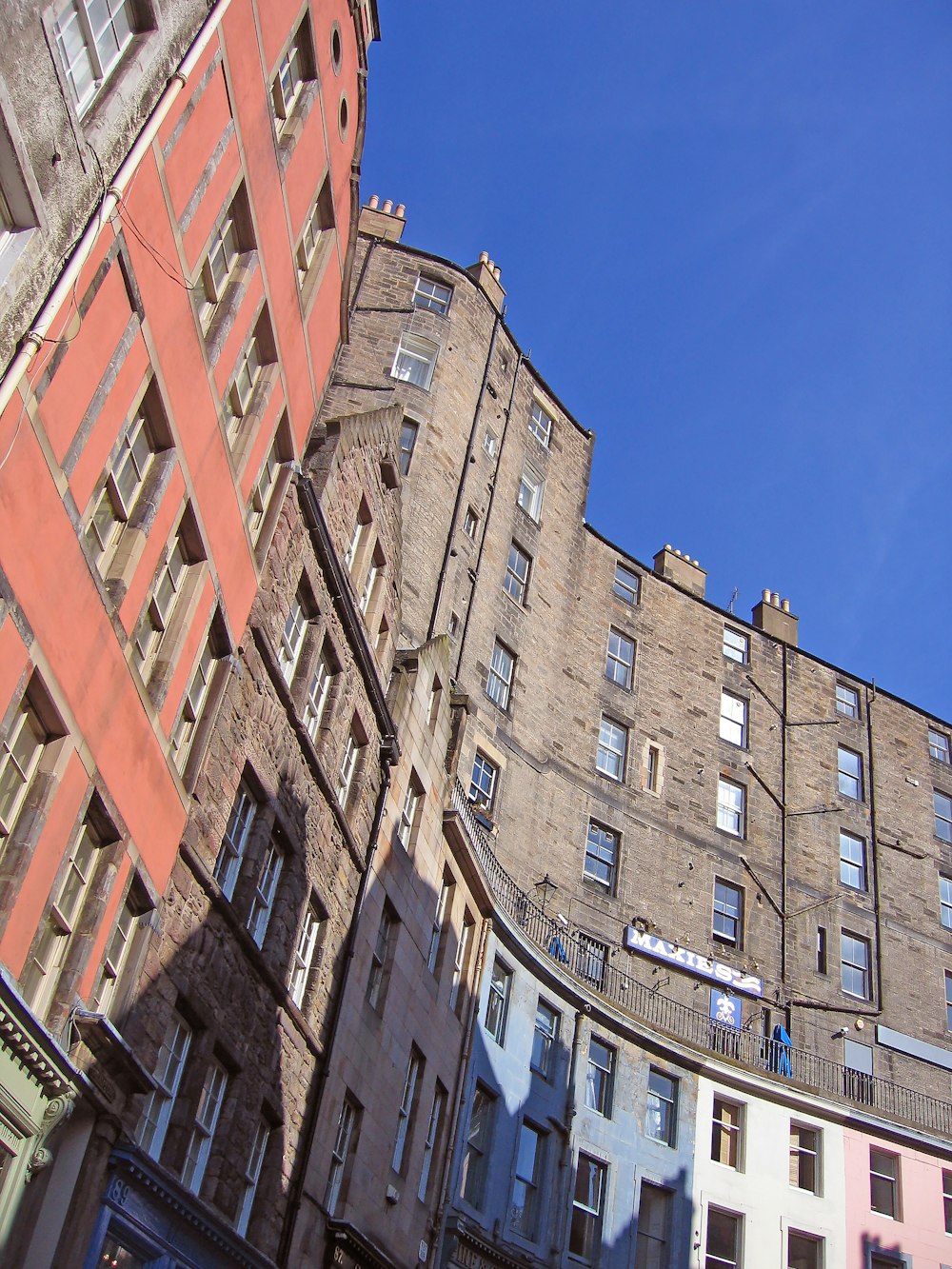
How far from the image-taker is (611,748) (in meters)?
39.4

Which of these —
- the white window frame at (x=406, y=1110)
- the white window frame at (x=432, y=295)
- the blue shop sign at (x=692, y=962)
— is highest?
the white window frame at (x=432, y=295)

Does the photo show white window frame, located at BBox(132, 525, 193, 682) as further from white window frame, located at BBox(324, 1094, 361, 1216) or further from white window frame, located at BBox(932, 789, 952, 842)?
white window frame, located at BBox(932, 789, 952, 842)

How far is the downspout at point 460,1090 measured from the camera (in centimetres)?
2480

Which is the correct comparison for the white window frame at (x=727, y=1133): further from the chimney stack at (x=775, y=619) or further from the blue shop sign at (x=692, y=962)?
the chimney stack at (x=775, y=619)

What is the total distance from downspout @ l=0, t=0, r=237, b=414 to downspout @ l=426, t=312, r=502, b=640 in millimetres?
18943

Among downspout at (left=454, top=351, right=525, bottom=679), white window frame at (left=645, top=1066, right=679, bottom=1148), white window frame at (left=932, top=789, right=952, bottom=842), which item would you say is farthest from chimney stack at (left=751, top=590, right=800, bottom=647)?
white window frame at (left=645, top=1066, right=679, bottom=1148)

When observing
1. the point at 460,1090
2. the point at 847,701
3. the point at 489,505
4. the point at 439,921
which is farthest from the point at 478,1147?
the point at 847,701

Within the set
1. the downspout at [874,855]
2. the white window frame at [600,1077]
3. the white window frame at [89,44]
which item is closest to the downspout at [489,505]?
the white window frame at [600,1077]

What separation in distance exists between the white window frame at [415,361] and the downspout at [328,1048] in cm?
1486

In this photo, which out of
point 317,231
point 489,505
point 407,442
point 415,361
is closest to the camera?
point 317,231

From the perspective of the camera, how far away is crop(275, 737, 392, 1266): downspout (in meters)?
18.5

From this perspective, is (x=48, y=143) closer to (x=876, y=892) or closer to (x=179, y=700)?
(x=179, y=700)

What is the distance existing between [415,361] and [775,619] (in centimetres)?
1820

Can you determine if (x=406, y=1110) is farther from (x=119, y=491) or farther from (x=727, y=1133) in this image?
(x=119, y=491)
